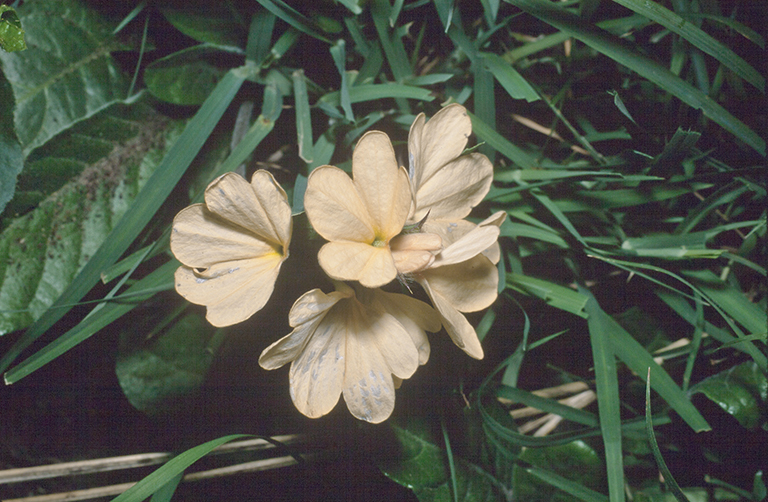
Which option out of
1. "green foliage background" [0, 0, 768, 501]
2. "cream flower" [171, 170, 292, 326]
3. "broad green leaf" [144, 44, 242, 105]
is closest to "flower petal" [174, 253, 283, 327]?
"cream flower" [171, 170, 292, 326]

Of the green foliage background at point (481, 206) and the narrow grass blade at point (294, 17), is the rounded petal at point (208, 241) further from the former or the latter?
the narrow grass blade at point (294, 17)

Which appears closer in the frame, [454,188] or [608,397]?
[454,188]

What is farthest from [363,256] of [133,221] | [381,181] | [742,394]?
[742,394]

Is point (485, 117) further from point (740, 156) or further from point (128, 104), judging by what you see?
point (128, 104)

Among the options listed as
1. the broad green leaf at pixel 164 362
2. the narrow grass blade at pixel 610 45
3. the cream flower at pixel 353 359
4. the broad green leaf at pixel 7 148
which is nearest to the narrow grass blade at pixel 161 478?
the broad green leaf at pixel 164 362

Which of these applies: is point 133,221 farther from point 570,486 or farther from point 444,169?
point 570,486

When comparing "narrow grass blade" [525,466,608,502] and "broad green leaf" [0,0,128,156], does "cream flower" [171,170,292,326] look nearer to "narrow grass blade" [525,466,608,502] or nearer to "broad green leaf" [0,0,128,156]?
"broad green leaf" [0,0,128,156]

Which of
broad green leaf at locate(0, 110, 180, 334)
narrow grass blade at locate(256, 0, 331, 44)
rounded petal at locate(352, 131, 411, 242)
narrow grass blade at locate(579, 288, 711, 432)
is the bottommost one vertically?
narrow grass blade at locate(579, 288, 711, 432)
